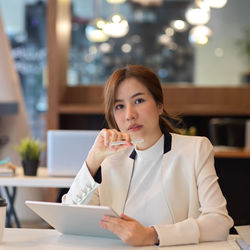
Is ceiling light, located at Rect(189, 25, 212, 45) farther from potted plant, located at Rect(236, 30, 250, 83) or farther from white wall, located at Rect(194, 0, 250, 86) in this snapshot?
potted plant, located at Rect(236, 30, 250, 83)

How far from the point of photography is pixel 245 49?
889 cm

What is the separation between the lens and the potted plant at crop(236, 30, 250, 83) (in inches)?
345

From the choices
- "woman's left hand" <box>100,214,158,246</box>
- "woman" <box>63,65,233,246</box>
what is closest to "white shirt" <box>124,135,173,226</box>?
"woman" <box>63,65,233,246</box>

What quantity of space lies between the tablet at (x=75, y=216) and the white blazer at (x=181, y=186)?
0.64ft

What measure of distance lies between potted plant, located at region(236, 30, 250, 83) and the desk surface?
22.4 feet

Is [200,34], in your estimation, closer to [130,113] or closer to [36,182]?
[36,182]

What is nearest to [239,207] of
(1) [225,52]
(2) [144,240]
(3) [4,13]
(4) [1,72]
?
(2) [144,240]

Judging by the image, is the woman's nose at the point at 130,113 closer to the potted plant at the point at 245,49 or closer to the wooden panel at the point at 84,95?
the wooden panel at the point at 84,95

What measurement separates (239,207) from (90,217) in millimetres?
2593

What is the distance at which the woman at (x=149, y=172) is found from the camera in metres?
2.18

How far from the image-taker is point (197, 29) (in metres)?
9.12

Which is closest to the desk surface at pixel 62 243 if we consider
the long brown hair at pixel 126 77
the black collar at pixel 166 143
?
the black collar at pixel 166 143

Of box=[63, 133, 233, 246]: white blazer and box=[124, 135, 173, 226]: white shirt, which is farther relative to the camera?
box=[124, 135, 173, 226]: white shirt

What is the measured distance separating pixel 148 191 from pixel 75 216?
1.34 feet
